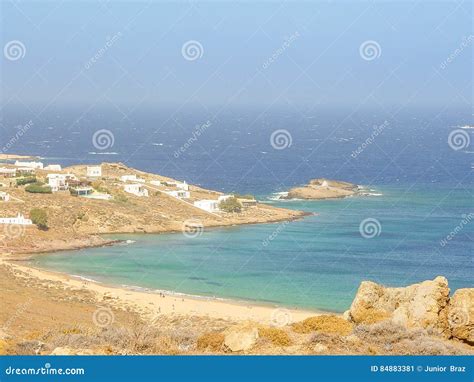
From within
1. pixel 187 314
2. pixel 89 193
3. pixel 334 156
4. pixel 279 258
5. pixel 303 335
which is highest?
pixel 334 156

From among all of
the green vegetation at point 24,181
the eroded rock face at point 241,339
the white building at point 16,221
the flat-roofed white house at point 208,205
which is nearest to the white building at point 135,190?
the flat-roofed white house at point 208,205

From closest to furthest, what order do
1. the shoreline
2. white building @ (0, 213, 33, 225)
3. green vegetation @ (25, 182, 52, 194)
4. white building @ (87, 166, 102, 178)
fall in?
1. the shoreline
2. white building @ (0, 213, 33, 225)
3. green vegetation @ (25, 182, 52, 194)
4. white building @ (87, 166, 102, 178)

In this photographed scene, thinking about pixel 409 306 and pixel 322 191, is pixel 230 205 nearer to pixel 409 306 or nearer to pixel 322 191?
pixel 322 191

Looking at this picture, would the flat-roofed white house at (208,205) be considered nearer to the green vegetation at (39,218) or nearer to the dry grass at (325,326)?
the green vegetation at (39,218)

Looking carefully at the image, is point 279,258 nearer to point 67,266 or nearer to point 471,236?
point 67,266

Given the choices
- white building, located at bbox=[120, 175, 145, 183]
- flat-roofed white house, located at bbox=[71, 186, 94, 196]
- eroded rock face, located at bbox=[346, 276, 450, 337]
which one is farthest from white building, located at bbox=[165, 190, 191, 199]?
eroded rock face, located at bbox=[346, 276, 450, 337]

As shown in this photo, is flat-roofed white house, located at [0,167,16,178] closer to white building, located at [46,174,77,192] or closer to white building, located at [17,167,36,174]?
white building, located at [17,167,36,174]

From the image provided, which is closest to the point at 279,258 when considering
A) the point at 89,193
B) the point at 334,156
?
the point at 89,193
